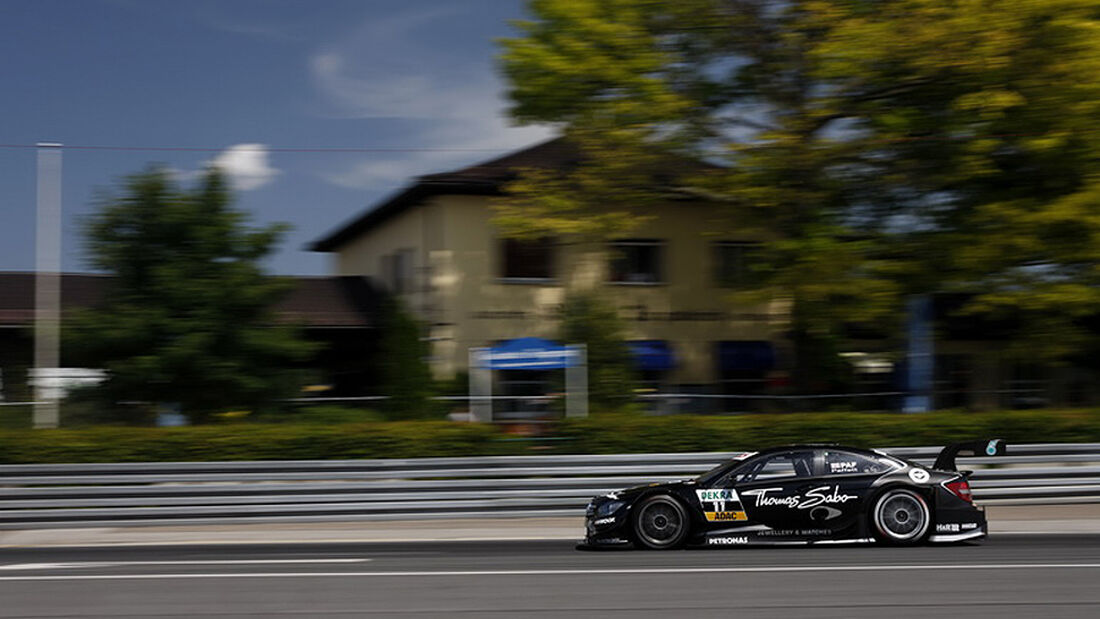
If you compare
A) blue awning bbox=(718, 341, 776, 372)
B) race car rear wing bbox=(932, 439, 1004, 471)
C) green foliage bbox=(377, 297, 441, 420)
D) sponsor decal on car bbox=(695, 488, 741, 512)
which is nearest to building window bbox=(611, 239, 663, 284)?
blue awning bbox=(718, 341, 776, 372)

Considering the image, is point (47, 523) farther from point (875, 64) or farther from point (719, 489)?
point (875, 64)

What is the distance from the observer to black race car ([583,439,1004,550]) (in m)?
12.7

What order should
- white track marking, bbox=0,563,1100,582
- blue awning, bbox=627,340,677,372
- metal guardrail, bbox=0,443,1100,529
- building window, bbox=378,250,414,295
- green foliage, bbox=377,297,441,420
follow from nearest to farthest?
white track marking, bbox=0,563,1100,582 → metal guardrail, bbox=0,443,1100,529 → green foliage, bbox=377,297,441,420 → blue awning, bbox=627,340,677,372 → building window, bbox=378,250,414,295

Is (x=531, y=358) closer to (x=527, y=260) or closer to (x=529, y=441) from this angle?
(x=529, y=441)

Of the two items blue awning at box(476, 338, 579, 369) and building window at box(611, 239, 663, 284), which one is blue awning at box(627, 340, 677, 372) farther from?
blue awning at box(476, 338, 579, 369)

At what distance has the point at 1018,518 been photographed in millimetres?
16188

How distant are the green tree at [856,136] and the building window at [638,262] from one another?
5.73 m

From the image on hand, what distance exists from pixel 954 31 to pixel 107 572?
16.5 metres

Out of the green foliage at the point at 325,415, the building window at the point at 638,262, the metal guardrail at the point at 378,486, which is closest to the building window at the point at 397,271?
the building window at the point at 638,262

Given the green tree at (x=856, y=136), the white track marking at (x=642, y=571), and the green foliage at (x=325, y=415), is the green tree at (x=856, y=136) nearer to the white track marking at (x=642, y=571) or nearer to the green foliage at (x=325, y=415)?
the green foliage at (x=325, y=415)

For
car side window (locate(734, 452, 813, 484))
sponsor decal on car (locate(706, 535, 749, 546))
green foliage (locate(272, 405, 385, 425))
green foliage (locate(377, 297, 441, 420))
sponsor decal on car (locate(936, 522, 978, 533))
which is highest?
green foliage (locate(377, 297, 441, 420))

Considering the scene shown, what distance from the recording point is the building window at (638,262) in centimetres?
3012

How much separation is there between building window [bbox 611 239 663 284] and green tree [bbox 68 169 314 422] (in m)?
9.08

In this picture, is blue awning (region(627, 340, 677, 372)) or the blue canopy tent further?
blue awning (region(627, 340, 677, 372))
